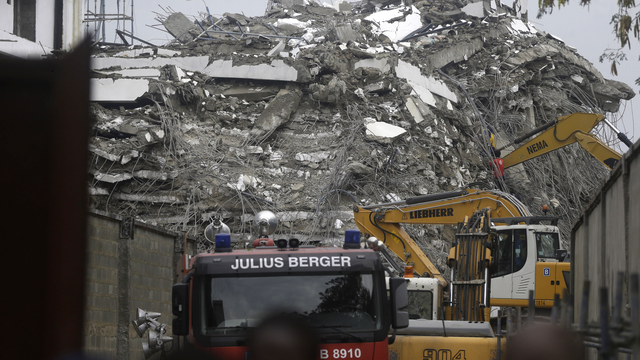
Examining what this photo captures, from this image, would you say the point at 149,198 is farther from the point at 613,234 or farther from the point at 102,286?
the point at 613,234

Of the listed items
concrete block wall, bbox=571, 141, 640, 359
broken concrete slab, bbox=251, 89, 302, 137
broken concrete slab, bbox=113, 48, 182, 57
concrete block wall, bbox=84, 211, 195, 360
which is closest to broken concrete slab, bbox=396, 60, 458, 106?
broken concrete slab, bbox=251, 89, 302, 137

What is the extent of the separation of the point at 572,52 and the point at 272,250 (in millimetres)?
20848

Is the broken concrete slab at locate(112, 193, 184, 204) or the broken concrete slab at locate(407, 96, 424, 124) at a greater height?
the broken concrete slab at locate(407, 96, 424, 124)

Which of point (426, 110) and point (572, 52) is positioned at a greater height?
point (572, 52)

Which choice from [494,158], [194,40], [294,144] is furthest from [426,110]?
[194,40]

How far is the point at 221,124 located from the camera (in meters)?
16.0

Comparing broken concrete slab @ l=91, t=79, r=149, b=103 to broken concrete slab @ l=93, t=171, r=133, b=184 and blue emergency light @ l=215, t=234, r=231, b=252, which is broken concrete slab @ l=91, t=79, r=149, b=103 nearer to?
broken concrete slab @ l=93, t=171, r=133, b=184

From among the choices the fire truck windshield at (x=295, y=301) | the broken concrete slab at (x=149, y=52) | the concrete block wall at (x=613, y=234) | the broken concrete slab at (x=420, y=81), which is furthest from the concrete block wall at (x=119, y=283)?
the broken concrete slab at (x=420, y=81)

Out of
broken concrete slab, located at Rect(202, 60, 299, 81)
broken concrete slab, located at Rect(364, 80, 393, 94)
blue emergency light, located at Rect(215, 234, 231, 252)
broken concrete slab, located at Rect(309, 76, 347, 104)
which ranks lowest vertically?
blue emergency light, located at Rect(215, 234, 231, 252)

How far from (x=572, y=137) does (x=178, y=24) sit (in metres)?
15.0

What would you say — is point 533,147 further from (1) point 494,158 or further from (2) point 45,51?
(2) point 45,51

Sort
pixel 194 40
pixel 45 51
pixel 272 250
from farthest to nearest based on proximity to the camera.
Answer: pixel 194 40 → pixel 45 51 → pixel 272 250

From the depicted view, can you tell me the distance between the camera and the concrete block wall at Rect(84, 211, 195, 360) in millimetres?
6734

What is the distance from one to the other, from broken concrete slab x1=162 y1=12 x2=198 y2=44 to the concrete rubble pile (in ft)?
0.23
